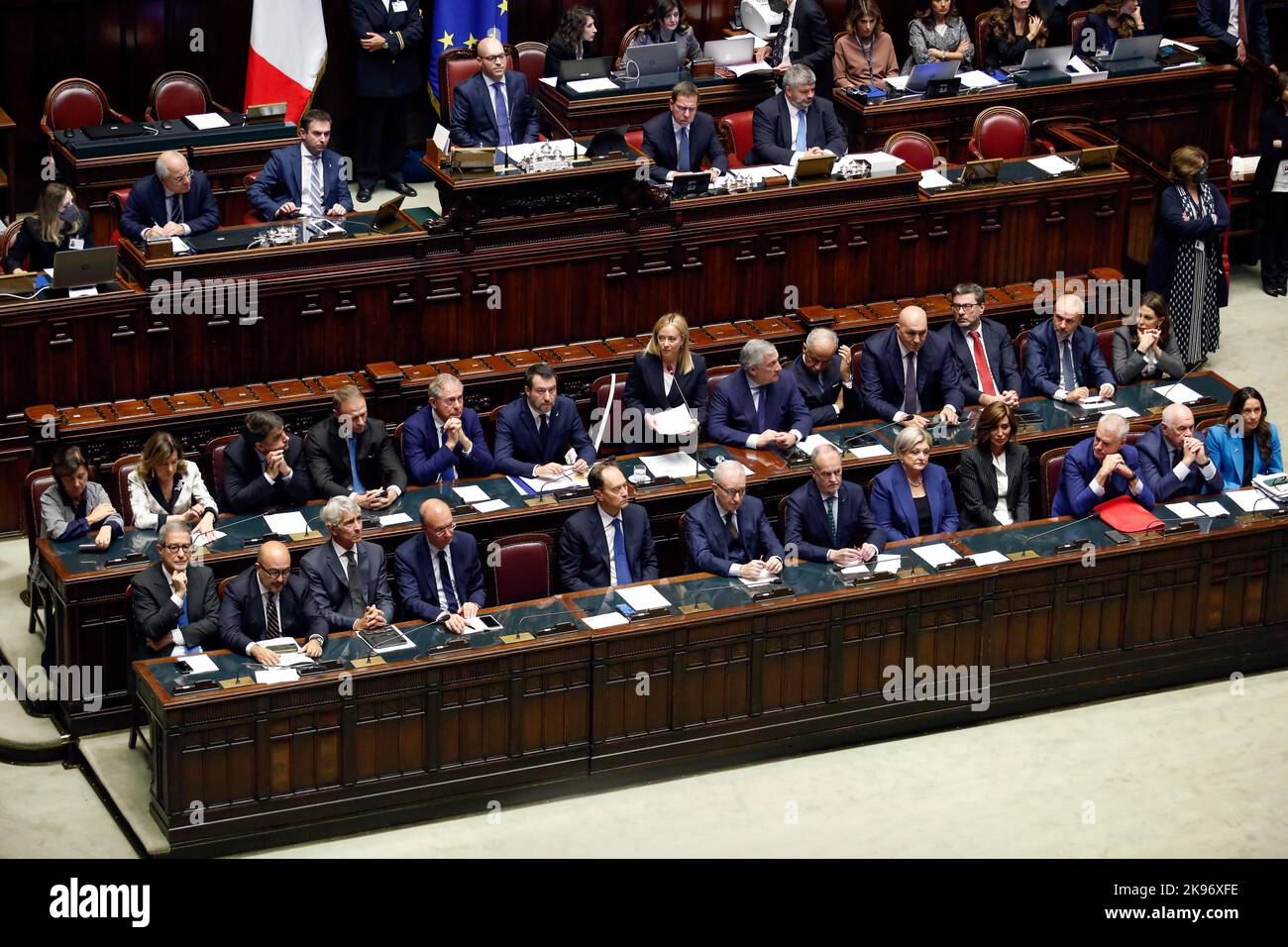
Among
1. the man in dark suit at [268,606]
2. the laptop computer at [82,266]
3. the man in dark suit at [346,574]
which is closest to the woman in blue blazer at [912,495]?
the man in dark suit at [346,574]

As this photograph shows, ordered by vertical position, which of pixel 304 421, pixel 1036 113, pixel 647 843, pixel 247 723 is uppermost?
pixel 1036 113

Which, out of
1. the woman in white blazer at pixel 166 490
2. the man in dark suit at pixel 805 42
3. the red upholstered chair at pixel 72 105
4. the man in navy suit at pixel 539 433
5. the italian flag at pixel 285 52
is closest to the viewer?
the woman in white blazer at pixel 166 490

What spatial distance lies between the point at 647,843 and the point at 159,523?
295 centimetres

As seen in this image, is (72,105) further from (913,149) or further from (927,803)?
(927,803)

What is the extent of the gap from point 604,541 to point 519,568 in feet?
1.47

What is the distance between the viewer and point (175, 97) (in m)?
14.8

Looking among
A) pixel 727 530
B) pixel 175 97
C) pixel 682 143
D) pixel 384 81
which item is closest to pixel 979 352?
pixel 682 143

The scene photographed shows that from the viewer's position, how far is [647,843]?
10.5 metres

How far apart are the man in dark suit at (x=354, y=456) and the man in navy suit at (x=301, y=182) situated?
185 cm

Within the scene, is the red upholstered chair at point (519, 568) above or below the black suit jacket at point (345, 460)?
below

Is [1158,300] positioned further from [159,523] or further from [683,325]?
[159,523]

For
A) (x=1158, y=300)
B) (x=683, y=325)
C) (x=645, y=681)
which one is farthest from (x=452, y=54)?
(x=645, y=681)

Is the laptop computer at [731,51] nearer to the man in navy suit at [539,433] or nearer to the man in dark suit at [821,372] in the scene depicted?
the man in dark suit at [821,372]

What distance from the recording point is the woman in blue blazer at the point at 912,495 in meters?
11.7
